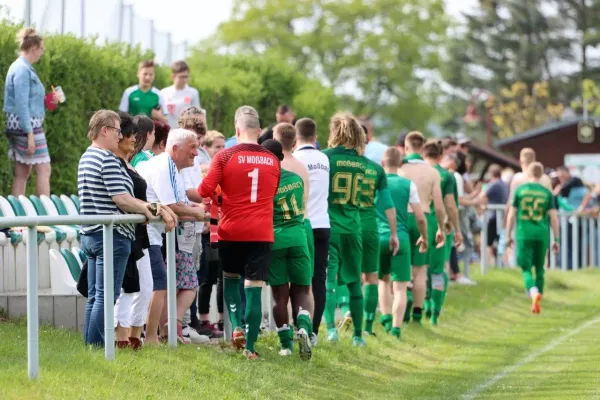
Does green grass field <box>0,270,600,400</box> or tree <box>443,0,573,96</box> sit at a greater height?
tree <box>443,0,573,96</box>

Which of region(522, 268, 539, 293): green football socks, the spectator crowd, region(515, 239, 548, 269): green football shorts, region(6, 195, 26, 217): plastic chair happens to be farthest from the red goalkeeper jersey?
region(522, 268, 539, 293): green football socks

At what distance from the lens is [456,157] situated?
2012cm

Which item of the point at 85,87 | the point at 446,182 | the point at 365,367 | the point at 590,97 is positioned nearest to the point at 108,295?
the point at 365,367

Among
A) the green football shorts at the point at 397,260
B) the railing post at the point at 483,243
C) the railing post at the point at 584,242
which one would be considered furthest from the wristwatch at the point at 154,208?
the railing post at the point at 584,242

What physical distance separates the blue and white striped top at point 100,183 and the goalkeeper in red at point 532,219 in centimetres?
1040

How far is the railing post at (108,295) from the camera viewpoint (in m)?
9.64

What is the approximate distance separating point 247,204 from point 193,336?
1.48m

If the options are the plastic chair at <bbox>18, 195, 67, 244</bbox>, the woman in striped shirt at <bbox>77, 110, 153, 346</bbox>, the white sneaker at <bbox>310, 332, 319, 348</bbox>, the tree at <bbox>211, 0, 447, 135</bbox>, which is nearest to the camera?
the woman in striped shirt at <bbox>77, 110, 153, 346</bbox>

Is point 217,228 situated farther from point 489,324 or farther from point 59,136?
point 489,324

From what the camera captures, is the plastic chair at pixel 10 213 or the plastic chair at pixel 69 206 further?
the plastic chair at pixel 69 206

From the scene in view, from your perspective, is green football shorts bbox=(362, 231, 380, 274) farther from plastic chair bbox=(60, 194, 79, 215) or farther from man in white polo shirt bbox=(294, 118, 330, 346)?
plastic chair bbox=(60, 194, 79, 215)

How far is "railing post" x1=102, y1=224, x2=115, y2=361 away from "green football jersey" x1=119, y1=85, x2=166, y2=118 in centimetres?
691

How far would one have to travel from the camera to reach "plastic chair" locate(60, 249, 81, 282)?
12.6 m

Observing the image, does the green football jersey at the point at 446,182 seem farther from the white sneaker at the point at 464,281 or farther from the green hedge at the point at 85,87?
the white sneaker at the point at 464,281
